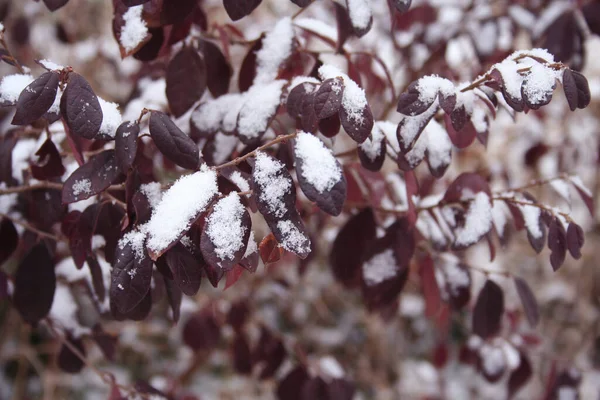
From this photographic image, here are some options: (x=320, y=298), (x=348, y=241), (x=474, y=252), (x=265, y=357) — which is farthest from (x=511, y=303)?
(x=348, y=241)

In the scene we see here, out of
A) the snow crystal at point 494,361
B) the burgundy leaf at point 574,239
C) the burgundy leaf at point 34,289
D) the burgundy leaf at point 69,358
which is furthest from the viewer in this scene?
the snow crystal at point 494,361

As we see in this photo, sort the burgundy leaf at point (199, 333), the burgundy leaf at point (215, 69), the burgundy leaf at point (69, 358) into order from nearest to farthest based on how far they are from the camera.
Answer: the burgundy leaf at point (215, 69), the burgundy leaf at point (69, 358), the burgundy leaf at point (199, 333)

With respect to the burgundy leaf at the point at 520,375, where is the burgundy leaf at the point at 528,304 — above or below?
above

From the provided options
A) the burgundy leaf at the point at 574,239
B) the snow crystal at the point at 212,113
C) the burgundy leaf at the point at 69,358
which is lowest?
the burgundy leaf at the point at 69,358

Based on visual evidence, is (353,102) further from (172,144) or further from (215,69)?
(215,69)

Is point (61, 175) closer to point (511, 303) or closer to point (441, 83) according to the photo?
point (441, 83)

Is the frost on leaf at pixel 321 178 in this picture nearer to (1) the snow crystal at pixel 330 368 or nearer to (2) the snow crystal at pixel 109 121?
(2) the snow crystal at pixel 109 121

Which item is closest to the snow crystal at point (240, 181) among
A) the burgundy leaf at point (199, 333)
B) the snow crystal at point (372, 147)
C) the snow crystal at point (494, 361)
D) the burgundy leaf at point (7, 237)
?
the snow crystal at point (372, 147)
